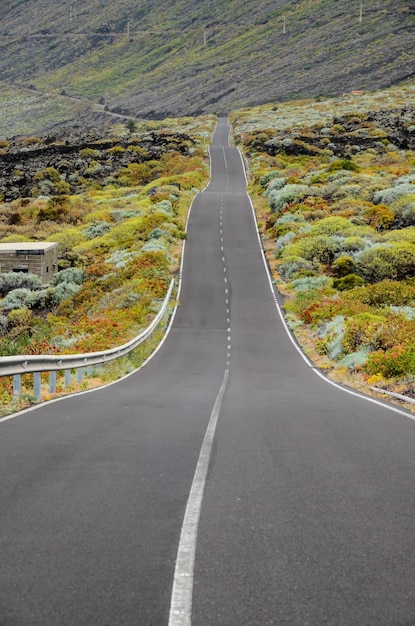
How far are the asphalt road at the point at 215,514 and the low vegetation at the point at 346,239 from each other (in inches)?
278

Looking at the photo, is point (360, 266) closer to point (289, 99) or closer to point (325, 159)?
point (325, 159)

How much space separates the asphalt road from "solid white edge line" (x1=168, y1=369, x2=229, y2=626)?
0.05 meters

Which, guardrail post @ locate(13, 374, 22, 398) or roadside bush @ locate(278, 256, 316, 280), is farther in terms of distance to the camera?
roadside bush @ locate(278, 256, 316, 280)

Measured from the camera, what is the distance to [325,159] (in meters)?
85.2

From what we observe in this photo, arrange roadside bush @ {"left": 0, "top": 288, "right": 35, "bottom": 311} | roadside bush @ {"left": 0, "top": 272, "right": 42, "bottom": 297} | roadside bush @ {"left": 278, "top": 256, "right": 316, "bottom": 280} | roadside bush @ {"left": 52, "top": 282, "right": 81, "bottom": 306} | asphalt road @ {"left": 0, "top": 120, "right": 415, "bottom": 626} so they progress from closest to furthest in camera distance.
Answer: asphalt road @ {"left": 0, "top": 120, "right": 415, "bottom": 626} → roadside bush @ {"left": 0, "top": 288, "right": 35, "bottom": 311} → roadside bush @ {"left": 52, "top": 282, "right": 81, "bottom": 306} → roadside bush @ {"left": 0, "top": 272, "right": 42, "bottom": 297} → roadside bush @ {"left": 278, "top": 256, "right": 316, "bottom": 280}

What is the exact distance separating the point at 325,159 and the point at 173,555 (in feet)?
281

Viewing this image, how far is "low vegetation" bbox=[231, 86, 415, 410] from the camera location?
73.2 feet

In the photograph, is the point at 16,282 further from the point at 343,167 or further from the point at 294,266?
the point at 343,167

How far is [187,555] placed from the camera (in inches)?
171

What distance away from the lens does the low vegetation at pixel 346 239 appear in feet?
73.2

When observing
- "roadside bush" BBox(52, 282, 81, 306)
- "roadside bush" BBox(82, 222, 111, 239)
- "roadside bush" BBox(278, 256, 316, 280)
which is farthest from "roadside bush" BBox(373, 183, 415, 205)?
"roadside bush" BBox(52, 282, 81, 306)

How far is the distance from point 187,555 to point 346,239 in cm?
4195

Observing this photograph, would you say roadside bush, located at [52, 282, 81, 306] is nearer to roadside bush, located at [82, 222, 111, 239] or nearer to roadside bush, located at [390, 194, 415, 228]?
roadside bush, located at [82, 222, 111, 239]

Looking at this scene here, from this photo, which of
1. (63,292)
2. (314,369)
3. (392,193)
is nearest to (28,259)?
(63,292)
